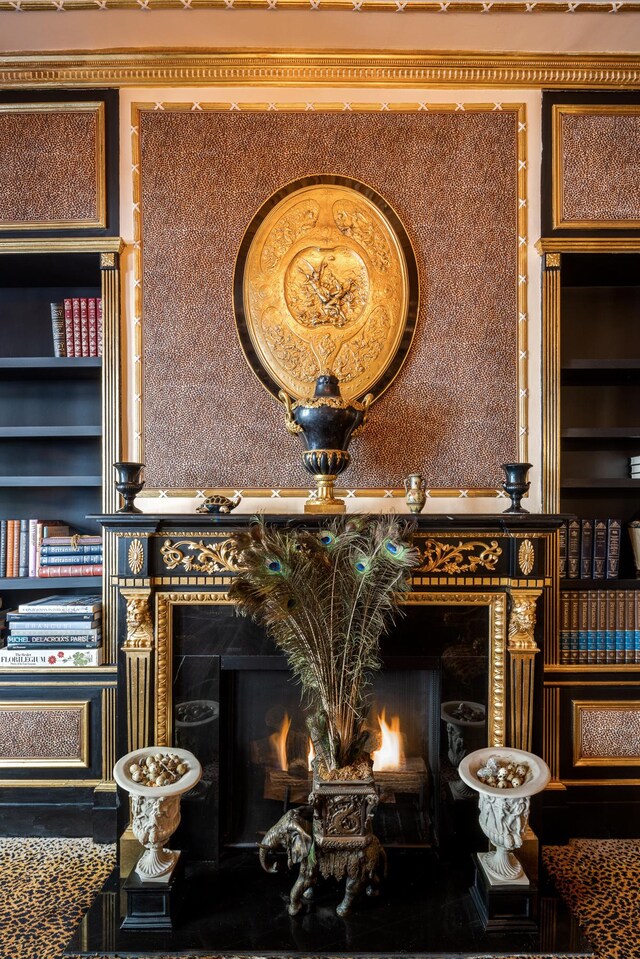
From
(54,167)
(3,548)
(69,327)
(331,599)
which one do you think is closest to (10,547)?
(3,548)

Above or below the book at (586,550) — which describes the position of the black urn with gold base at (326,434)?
above

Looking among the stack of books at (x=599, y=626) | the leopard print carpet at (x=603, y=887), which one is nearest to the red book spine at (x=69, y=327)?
the stack of books at (x=599, y=626)

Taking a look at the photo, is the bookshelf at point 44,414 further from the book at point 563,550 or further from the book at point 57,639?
the book at point 563,550

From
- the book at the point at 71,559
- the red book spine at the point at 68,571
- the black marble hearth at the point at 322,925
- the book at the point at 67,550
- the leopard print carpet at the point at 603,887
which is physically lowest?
the leopard print carpet at the point at 603,887

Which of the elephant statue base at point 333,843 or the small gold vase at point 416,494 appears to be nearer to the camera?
the elephant statue base at point 333,843

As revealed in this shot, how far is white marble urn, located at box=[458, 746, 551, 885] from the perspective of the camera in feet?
6.20

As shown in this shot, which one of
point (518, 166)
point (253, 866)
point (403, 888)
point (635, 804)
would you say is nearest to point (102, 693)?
point (253, 866)

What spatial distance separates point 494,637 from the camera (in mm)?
2285

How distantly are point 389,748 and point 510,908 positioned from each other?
0.70 meters

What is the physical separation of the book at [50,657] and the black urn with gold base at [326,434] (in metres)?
1.21

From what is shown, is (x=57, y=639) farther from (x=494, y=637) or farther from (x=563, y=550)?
(x=563, y=550)

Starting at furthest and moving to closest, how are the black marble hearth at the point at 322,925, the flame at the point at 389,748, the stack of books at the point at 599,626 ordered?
the stack of books at the point at 599,626 < the flame at the point at 389,748 < the black marble hearth at the point at 322,925

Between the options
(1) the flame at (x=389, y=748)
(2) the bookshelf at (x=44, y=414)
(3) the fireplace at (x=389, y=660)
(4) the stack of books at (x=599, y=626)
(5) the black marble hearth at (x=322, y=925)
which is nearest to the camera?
(5) the black marble hearth at (x=322, y=925)

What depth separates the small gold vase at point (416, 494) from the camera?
232 centimetres
